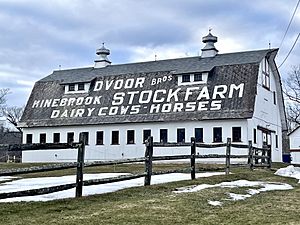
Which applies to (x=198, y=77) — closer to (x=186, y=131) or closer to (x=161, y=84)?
(x=161, y=84)

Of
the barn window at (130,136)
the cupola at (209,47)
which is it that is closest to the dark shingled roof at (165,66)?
the cupola at (209,47)

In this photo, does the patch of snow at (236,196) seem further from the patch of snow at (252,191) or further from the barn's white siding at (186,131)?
the barn's white siding at (186,131)

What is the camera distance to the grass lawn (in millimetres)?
7543

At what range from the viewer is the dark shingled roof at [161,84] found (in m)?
32.8

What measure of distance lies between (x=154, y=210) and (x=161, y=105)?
2692 cm

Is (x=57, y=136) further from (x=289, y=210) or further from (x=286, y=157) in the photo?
(x=289, y=210)

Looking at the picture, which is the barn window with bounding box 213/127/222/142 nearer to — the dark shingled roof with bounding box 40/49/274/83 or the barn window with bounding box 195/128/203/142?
the barn window with bounding box 195/128/203/142

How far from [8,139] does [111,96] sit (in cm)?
3613

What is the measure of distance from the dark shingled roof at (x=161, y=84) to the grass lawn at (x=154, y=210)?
22.2 m

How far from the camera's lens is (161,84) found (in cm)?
3641

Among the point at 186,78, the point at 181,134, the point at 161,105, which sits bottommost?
the point at 181,134

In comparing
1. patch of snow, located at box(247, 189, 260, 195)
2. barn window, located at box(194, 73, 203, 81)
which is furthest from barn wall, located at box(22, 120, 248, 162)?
patch of snow, located at box(247, 189, 260, 195)

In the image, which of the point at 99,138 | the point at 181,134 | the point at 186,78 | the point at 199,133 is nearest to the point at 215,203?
the point at 199,133

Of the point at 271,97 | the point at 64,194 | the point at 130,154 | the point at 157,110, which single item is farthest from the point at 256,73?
the point at 64,194
